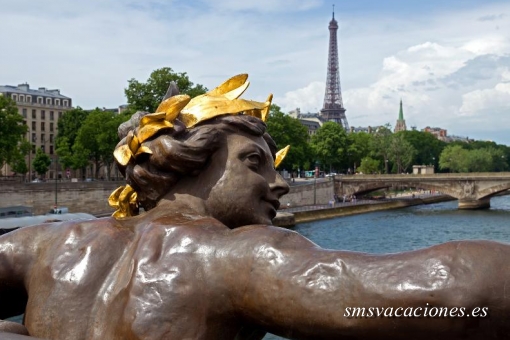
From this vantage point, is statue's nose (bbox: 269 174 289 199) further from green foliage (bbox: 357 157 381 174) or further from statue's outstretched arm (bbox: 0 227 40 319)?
green foliage (bbox: 357 157 381 174)

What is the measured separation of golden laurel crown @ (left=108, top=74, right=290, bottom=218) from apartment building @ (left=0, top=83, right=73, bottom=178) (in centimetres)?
6642

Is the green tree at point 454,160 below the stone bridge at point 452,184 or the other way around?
the other way around

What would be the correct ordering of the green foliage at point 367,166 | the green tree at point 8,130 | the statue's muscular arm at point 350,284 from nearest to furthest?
the statue's muscular arm at point 350,284
the green tree at point 8,130
the green foliage at point 367,166

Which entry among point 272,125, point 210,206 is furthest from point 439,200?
point 210,206

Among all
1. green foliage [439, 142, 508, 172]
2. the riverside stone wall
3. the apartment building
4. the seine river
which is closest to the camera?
the seine river

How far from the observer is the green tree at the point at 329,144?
65.6m

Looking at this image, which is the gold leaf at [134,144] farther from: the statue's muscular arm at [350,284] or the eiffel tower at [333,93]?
the eiffel tower at [333,93]

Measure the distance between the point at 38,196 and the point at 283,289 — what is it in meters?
32.8

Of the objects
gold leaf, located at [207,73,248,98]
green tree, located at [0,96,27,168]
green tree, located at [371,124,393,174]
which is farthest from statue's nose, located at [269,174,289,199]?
green tree, located at [371,124,393,174]

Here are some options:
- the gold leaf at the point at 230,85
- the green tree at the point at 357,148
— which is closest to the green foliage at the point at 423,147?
the green tree at the point at 357,148

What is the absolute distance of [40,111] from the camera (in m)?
67.6

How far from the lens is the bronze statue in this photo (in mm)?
1635

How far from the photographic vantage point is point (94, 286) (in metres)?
2.27

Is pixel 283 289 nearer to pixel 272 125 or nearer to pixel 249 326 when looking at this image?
pixel 249 326
